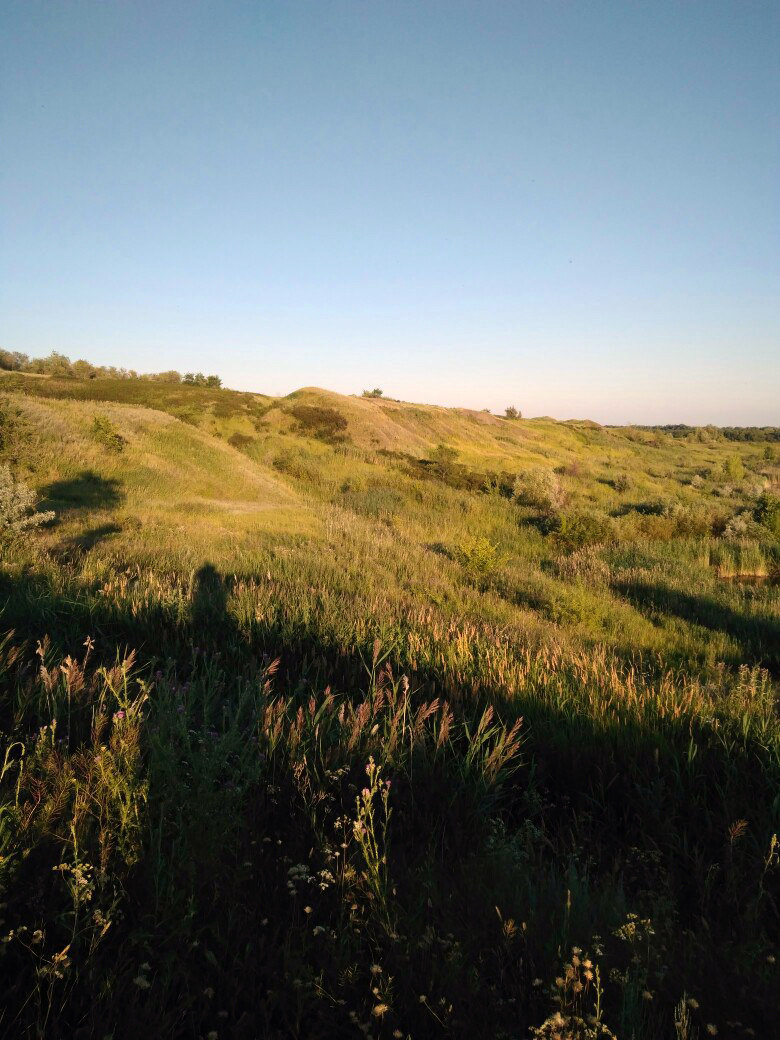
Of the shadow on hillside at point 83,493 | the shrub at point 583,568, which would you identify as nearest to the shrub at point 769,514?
the shrub at point 583,568

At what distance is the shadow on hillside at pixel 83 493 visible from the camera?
39.3ft

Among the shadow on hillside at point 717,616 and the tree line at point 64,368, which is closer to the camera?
the shadow on hillside at point 717,616

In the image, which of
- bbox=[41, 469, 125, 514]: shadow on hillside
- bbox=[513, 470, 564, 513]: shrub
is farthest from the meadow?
bbox=[513, 470, 564, 513]: shrub

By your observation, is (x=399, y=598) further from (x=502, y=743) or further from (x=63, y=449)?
(x=63, y=449)

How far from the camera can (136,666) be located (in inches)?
161

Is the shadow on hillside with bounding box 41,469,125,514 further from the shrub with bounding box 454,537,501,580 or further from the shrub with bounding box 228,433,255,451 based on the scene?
the shrub with bounding box 228,433,255,451

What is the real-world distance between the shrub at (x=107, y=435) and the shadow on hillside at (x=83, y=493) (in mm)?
1989

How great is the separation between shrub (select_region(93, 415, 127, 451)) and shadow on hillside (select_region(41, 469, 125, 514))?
78.3 inches

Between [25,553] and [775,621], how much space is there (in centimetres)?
1227

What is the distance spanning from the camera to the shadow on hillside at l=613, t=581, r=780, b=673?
7875 mm

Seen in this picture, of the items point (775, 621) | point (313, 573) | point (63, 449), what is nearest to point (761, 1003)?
point (313, 573)

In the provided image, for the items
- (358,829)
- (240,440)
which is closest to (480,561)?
(358,829)

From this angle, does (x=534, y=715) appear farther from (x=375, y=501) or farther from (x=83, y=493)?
(x=375, y=501)

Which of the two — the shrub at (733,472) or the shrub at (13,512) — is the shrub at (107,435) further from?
the shrub at (733,472)
